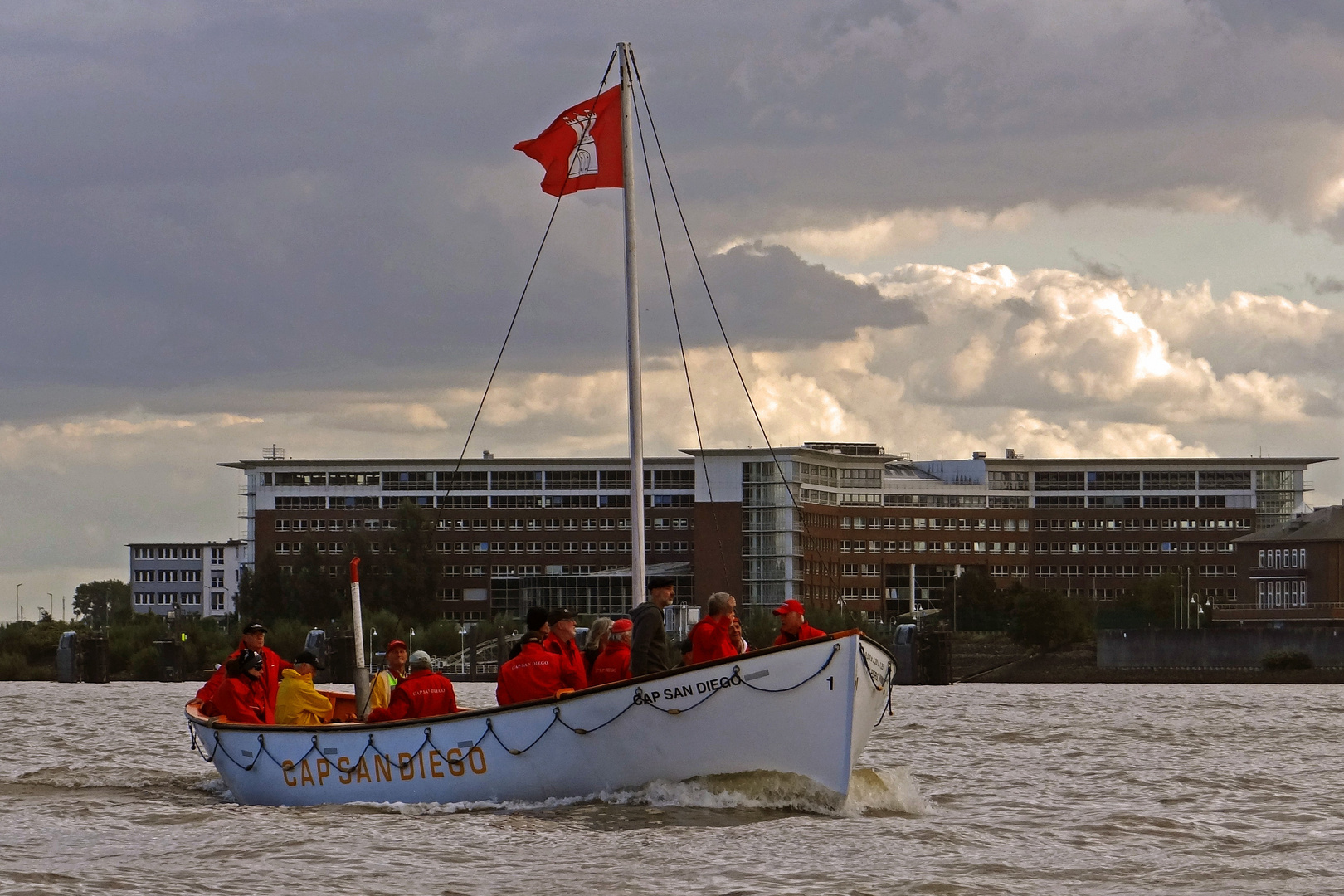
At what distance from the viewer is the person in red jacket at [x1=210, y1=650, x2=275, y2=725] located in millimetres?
26422

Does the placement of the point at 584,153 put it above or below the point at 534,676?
above

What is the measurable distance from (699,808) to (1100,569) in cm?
15191

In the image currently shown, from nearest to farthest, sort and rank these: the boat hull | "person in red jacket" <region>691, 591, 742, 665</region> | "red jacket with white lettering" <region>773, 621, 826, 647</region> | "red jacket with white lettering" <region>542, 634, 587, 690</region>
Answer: the boat hull → "person in red jacket" <region>691, 591, 742, 665</region> → "red jacket with white lettering" <region>773, 621, 826, 647</region> → "red jacket with white lettering" <region>542, 634, 587, 690</region>

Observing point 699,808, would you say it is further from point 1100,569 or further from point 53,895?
point 1100,569

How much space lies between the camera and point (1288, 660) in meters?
106

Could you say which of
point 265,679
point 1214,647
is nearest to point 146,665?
point 1214,647

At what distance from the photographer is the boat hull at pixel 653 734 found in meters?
21.5

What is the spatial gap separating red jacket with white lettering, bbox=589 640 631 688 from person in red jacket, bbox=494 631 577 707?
36 cm

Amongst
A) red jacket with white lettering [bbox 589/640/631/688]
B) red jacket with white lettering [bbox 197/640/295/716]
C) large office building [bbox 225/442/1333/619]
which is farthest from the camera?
large office building [bbox 225/442/1333/619]

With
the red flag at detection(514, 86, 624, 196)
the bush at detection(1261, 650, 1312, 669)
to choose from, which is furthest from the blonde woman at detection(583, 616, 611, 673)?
the bush at detection(1261, 650, 1312, 669)

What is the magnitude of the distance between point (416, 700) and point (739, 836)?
5.13 meters

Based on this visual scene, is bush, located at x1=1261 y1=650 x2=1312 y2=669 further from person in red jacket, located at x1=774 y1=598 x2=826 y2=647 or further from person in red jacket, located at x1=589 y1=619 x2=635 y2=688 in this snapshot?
person in red jacket, located at x1=589 y1=619 x2=635 y2=688

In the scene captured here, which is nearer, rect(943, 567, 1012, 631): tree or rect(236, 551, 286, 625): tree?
rect(943, 567, 1012, 631): tree

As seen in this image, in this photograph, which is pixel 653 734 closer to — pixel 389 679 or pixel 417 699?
pixel 417 699
